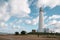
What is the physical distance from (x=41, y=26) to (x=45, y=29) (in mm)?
3113

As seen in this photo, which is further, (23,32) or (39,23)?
(39,23)

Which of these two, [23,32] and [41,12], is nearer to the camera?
[23,32]

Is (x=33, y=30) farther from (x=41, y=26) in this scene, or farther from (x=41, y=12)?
(x=41, y=12)

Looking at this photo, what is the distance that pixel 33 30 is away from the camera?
101312 millimetres

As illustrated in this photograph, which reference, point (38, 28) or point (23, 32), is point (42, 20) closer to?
point (38, 28)

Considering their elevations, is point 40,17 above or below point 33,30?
above

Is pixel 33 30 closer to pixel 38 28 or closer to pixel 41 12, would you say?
pixel 38 28

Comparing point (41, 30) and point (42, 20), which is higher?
point (42, 20)

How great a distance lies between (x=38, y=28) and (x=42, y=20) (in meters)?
5.72

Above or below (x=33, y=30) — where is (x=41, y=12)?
above

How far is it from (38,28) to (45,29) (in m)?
4.67

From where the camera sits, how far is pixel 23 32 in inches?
3816

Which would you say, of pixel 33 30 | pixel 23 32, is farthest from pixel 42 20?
pixel 23 32

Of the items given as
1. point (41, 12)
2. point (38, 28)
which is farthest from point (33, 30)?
point (41, 12)
